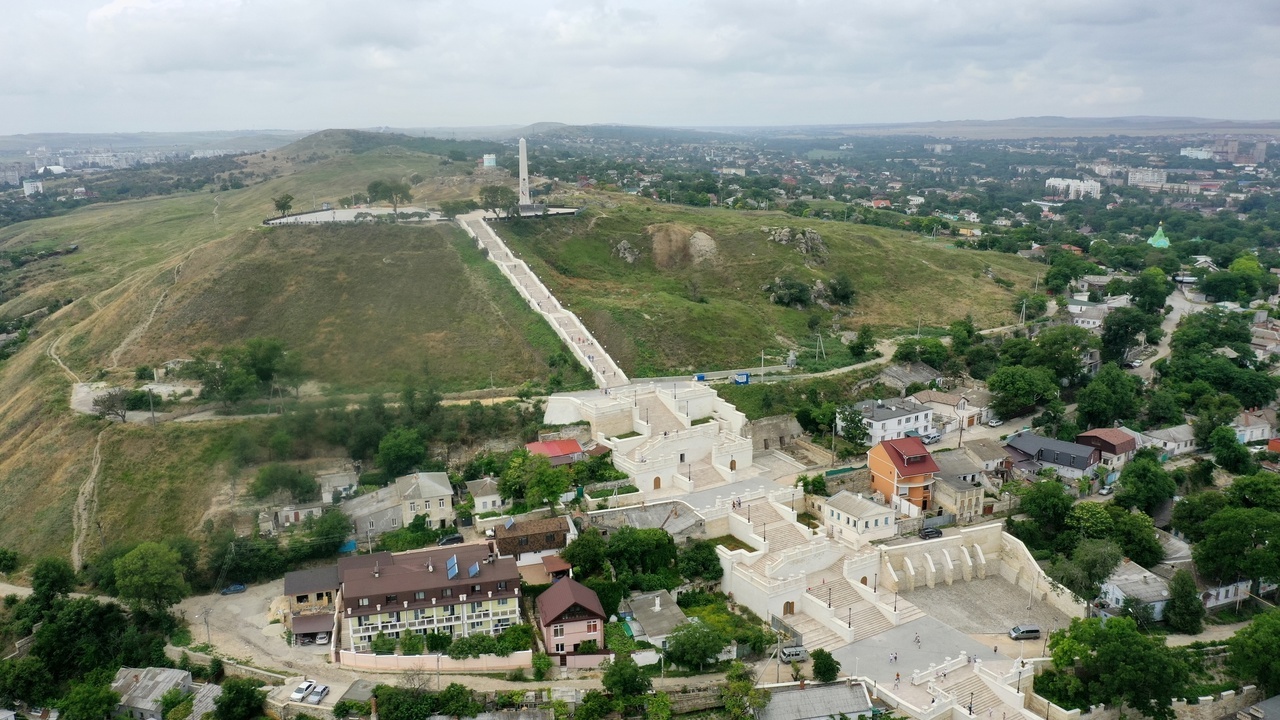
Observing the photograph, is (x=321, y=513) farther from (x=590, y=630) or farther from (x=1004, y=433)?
(x=1004, y=433)

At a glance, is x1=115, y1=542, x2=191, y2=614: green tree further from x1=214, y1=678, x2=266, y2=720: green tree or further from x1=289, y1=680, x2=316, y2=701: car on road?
x1=289, y1=680, x2=316, y2=701: car on road

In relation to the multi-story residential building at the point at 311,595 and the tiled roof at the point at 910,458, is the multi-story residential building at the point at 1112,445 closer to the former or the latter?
the tiled roof at the point at 910,458

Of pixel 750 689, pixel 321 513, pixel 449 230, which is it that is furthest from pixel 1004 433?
pixel 449 230

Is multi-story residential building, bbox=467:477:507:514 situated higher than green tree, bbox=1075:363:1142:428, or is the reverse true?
green tree, bbox=1075:363:1142:428

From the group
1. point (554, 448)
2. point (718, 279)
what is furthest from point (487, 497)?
point (718, 279)

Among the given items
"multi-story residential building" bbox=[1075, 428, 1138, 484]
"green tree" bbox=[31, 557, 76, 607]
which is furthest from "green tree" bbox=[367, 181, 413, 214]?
"multi-story residential building" bbox=[1075, 428, 1138, 484]

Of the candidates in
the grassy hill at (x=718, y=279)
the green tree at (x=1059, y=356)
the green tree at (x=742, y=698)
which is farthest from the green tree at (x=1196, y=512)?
the grassy hill at (x=718, y=279)
